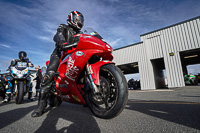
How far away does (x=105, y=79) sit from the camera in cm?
166

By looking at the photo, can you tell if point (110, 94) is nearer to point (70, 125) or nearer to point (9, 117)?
point (70, 125)

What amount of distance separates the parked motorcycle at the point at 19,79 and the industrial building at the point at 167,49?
12.7 m

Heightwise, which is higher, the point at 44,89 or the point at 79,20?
the point at 79,20

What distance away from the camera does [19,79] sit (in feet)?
13.6

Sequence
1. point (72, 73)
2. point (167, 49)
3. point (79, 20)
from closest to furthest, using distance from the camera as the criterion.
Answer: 1. point (72, 73)
2. point (79, 20)
3. point (167, 49)

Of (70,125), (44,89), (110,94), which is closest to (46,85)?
(44,89)

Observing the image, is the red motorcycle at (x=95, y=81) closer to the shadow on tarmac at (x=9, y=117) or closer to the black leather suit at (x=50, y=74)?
the black leather suit at (x=50, y=74)

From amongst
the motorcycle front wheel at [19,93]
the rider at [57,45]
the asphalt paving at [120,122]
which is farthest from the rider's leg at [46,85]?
the motorcycle front wheel at [19,93]

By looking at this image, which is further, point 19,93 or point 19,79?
point 19,79

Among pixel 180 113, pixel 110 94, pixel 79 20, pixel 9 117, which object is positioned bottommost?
pixel 9 117

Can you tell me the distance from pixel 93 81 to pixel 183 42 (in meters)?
14.2

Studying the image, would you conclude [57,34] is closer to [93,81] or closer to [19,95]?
[93,81]

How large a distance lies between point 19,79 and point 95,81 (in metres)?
4.00

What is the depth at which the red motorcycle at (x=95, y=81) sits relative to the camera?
145 cm
